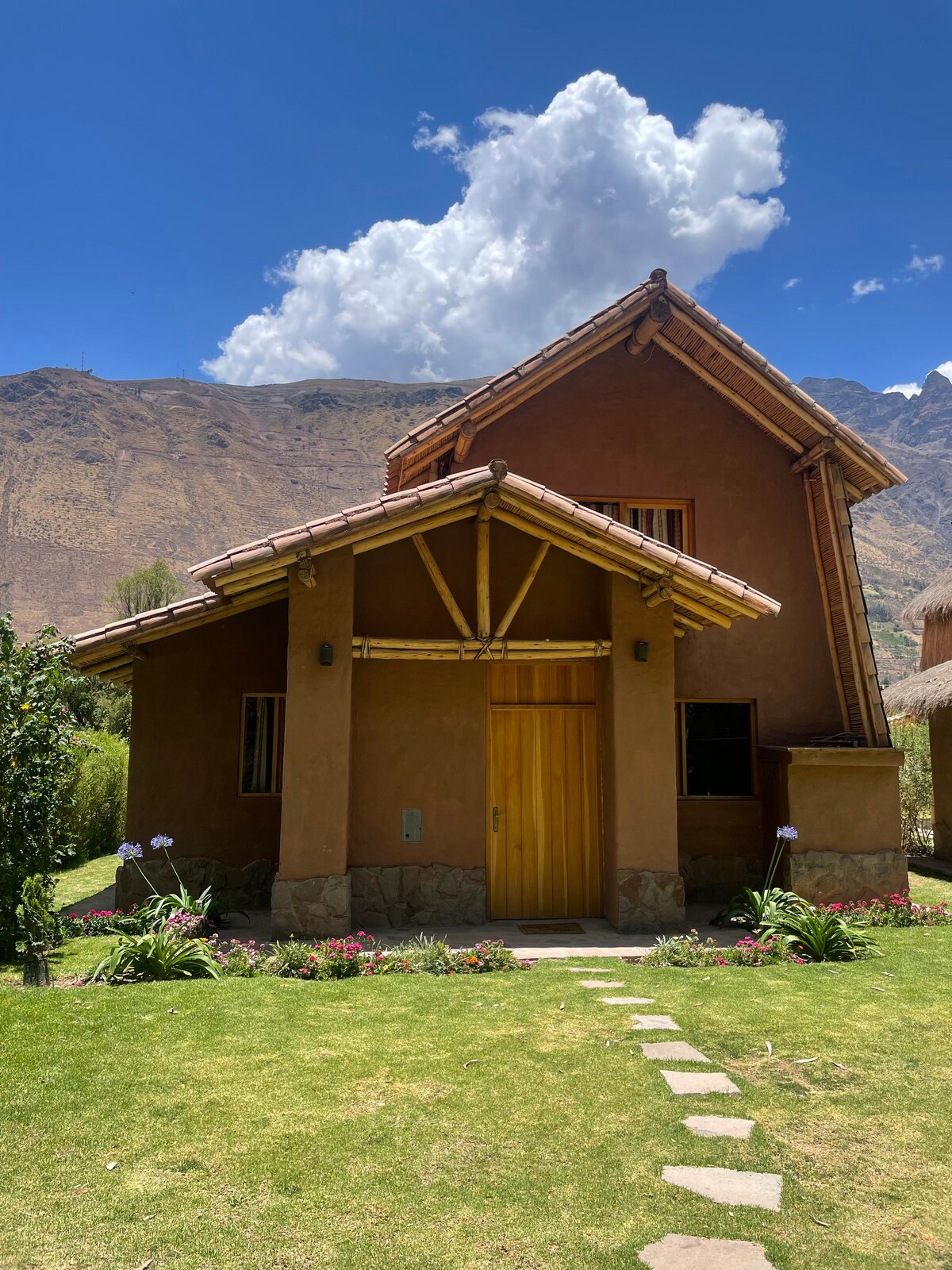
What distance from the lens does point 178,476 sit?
56250mm

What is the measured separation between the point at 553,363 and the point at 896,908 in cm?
719

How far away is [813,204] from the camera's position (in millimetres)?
17891

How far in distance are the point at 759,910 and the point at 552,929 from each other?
2.07 m

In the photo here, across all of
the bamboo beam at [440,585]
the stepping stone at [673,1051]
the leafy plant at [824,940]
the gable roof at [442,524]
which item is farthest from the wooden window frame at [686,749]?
the stepping stone at [673,1051]

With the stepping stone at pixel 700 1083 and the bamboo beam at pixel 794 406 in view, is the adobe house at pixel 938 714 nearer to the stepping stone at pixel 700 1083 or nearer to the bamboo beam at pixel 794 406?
the bamboo beam at pixel 794 406

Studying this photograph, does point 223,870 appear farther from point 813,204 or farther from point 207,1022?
point 813,204

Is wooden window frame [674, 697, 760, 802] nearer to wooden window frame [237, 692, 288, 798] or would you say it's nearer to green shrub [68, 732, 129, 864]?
wooden window frame [237, 692, 288, 798]

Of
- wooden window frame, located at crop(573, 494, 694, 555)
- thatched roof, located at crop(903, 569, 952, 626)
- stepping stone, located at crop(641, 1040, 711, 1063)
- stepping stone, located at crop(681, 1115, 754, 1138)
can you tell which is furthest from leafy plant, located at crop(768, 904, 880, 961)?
thatched roof, located at crop(903, 569, 952, 626)

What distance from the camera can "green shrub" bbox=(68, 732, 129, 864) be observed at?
553 inches

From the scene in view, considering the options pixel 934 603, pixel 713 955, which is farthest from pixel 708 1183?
pixel 934 603

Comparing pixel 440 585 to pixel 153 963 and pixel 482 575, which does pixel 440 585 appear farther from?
pixel 153 963

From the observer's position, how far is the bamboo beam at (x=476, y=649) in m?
8.34

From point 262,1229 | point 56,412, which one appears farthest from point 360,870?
point 56,412

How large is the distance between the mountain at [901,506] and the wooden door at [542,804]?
2648 cm
